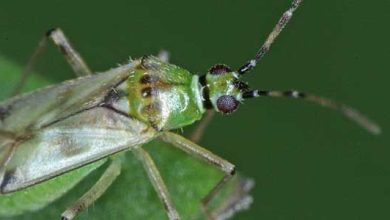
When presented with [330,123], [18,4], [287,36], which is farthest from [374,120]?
[18,4]

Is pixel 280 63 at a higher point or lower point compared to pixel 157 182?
higher

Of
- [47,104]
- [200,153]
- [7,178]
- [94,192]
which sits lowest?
[94,192]

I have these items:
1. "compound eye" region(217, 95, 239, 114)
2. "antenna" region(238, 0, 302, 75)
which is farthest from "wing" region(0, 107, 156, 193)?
"antenna" region(238, 0, 302, 75)

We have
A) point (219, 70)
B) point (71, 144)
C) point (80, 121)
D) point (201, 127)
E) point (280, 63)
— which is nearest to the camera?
point (71, 144)

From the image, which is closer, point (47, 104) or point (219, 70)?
point (47, 104)

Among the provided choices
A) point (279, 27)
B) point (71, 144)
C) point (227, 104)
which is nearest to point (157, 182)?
point (71, 144)

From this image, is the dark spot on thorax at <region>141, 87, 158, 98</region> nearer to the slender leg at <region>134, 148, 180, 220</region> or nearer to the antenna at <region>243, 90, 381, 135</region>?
the slender leg at <region>134, 148, 180, 220</region>

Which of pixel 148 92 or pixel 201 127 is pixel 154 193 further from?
pixel 201 127
